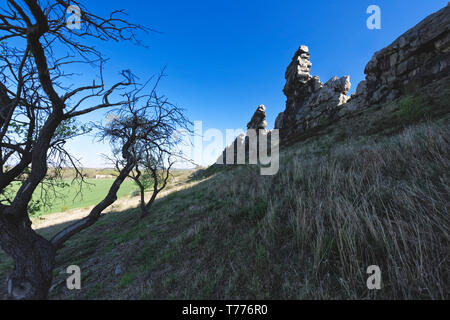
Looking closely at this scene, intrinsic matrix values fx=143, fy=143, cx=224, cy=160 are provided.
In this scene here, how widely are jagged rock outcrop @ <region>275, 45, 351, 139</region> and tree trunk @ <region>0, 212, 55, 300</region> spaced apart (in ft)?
122

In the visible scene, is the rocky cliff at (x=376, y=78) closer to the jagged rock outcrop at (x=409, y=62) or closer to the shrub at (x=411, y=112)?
the jagged rock outcrop at (x=409, y=62)

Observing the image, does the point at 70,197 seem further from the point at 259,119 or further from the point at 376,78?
the point at 376,78

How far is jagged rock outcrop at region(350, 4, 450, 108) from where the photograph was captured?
20344 mm

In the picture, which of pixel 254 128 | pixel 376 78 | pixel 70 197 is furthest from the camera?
pixel 254 128

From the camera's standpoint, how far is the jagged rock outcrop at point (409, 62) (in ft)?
66.7

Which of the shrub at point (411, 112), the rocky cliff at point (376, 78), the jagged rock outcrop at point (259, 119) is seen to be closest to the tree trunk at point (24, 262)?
the shrub at point (411, 112)

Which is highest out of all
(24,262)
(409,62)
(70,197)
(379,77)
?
(379,77)

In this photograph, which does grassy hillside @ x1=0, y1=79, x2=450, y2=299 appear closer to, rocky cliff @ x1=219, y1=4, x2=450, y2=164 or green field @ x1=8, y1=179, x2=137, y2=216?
green field @ x1=8, y1=179, x2=137, y2=216

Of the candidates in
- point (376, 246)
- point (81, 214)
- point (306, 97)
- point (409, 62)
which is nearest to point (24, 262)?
point (376, 246)

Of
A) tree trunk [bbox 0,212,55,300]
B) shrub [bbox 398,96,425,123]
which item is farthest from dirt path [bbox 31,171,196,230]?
shrub [bbox 398,96,425,123]

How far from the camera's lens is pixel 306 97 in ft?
123

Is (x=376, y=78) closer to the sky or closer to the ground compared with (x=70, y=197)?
closer to the sky

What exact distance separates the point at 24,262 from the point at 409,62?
4444cm

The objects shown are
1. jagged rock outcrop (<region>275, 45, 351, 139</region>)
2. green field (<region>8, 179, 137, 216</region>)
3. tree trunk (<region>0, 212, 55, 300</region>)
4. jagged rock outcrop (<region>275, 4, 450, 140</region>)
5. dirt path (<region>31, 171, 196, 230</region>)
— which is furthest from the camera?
jagged rock outcrop (<region>275, 45, 351, 139</region>)
